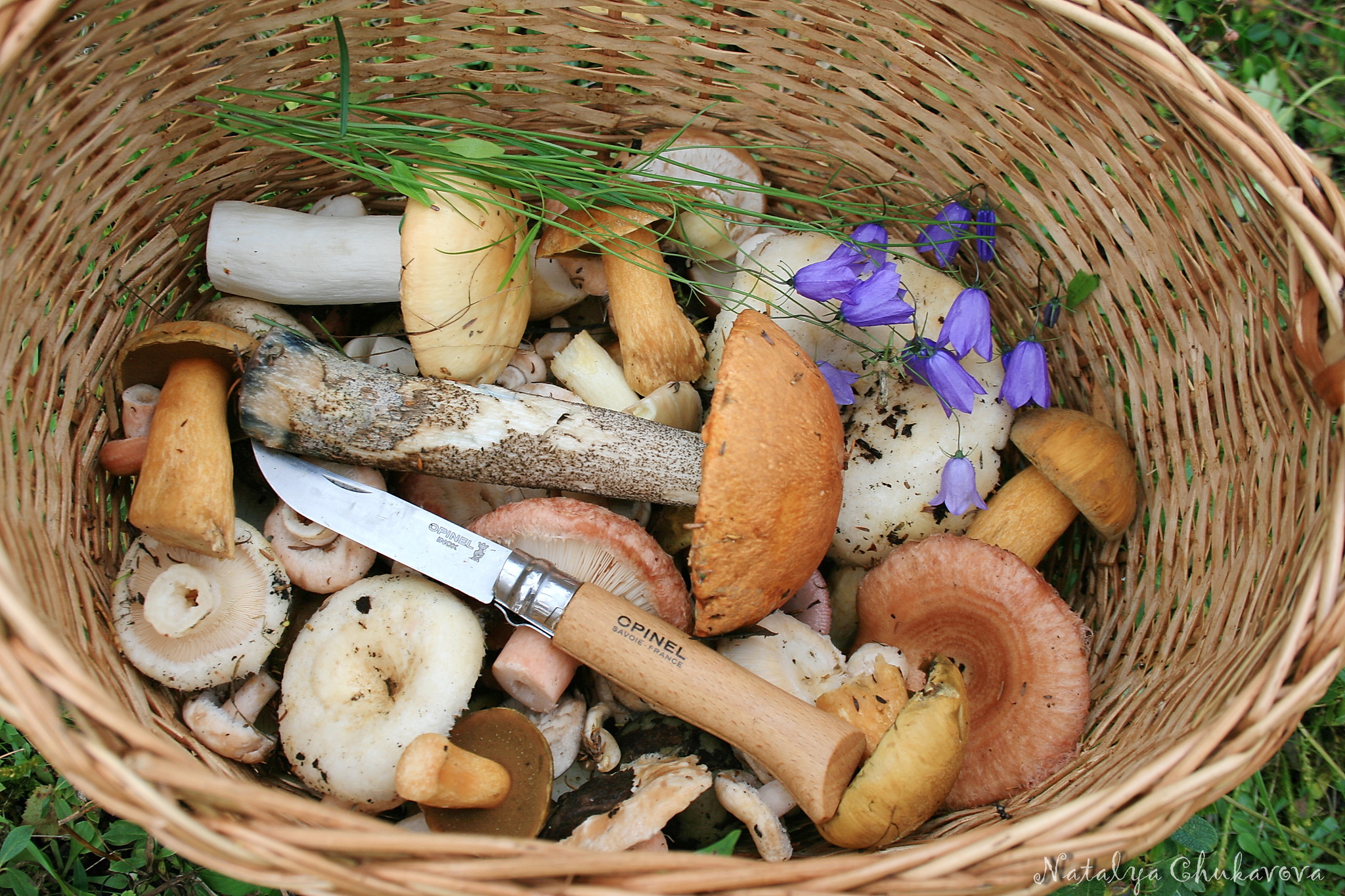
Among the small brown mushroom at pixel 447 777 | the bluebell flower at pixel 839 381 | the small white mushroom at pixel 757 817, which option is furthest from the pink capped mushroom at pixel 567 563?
the bluebell flower at pixel 839 381

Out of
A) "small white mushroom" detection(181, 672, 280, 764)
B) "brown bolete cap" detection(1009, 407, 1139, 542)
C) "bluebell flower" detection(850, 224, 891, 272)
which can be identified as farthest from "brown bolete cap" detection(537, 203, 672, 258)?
"small white mushroom" detection(181, 672, 280, 764)

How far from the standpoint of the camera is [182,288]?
2.20 metres

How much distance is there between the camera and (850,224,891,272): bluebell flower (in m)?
2.20

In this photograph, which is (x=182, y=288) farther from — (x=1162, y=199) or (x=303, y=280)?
(x=1162, y=199)

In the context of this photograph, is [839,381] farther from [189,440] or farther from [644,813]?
[189,440]

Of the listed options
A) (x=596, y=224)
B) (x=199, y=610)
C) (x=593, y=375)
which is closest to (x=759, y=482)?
(x=593, y=375)

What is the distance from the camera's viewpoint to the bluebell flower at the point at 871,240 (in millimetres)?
2201

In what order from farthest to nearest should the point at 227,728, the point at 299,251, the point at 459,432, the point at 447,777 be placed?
the point at 299,251
the point at 459,432
the point at 227,728
the point at 447,777

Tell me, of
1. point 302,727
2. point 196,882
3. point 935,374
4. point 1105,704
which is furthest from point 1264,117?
point 196,882

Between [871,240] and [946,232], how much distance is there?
0.23 metres

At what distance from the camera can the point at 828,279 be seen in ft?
6.87

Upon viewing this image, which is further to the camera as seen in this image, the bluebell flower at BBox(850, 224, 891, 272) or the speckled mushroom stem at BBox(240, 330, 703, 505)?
the bluebell flower at BBox(850, 224, 891, 272)

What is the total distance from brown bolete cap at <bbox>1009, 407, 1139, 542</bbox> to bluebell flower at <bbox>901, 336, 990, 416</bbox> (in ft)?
0.62

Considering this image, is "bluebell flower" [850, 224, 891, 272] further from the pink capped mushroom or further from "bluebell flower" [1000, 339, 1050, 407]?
the pink capped mushroom
